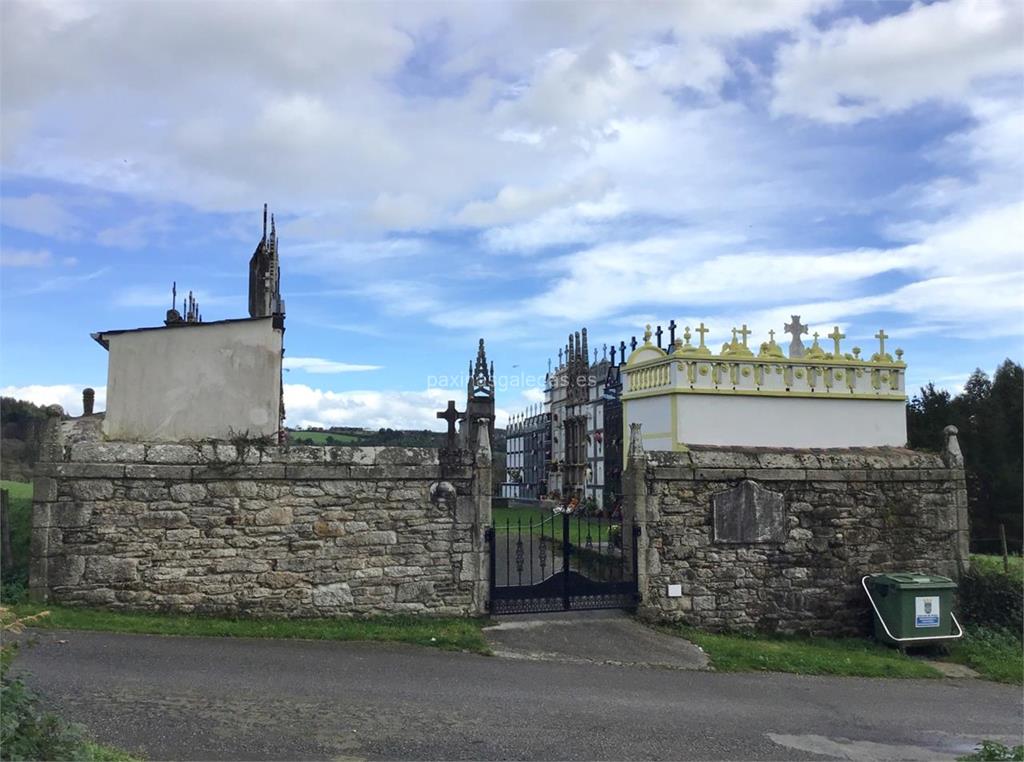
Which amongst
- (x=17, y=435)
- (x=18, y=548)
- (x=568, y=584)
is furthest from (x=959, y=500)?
(x=17, y=435)

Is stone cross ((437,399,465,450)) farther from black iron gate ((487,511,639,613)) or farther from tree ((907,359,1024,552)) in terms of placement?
tree ((907,359,1024,552))

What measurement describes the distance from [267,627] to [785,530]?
6.86 metres

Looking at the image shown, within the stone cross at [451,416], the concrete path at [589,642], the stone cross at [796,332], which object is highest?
the stone cross at [796,332]

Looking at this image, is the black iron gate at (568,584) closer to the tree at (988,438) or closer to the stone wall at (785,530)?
the stone wall at (785,530)

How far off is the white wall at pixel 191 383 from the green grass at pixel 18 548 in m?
1.76

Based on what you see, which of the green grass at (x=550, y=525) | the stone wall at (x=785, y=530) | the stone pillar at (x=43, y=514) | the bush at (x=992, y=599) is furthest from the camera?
the green grass at (x=550, y=525)

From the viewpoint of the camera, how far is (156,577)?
8.99 m

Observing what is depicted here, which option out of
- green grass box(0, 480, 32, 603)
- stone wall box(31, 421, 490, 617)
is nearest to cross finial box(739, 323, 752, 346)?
stone wall box(31, 421, 490, 617)

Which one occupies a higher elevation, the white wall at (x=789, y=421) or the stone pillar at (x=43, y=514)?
the white wall at (x=789, y=421)

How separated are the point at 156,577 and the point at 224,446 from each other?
5.46 feet

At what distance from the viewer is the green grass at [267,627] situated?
8.40 metres

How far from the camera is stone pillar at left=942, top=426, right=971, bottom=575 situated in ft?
37.0

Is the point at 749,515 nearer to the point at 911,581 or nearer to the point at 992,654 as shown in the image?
the point at 911,581

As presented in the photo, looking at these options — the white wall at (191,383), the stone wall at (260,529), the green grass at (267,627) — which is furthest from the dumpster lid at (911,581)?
the white wall at (191,383)
